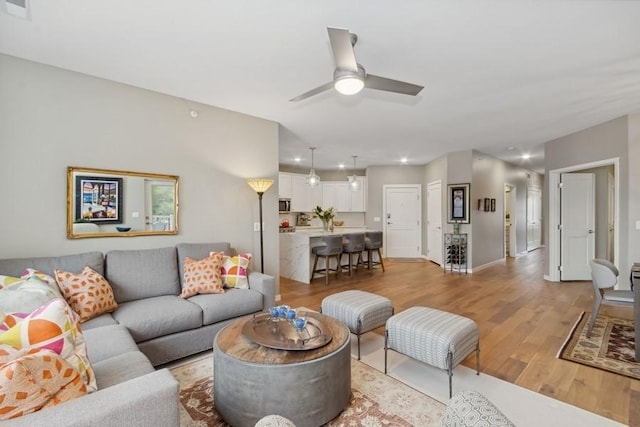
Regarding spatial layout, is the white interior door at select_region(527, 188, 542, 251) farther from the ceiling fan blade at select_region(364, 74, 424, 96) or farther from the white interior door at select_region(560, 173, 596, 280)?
the ceiling fan blade at select_region(364, 74, 424, 96)

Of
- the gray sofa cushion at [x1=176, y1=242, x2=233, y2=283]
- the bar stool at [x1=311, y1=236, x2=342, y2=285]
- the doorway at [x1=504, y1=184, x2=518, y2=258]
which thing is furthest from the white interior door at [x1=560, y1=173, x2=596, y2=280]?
the gray sofa cushion at [x1=176, y1=242, x2=233, y2=283]

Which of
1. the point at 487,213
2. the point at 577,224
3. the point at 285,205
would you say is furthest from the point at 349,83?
the point at 487,213

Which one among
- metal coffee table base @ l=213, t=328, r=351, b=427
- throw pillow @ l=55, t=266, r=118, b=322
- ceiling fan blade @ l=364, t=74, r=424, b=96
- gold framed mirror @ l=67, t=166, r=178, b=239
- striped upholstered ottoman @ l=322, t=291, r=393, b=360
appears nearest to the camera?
metal coffee table base @ l=213, t=328, r=351, b=427

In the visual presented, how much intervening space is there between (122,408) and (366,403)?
1.47 m

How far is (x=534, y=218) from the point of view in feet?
32.2

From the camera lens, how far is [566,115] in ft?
13.5

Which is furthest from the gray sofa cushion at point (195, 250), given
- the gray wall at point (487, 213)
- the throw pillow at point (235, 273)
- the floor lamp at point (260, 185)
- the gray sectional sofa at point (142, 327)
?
the gray wall at point (487, 213)

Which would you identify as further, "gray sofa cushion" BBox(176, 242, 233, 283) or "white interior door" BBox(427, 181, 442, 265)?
"white interior door" BBox(427, 181, 442, 265)

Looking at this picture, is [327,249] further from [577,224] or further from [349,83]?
[577,224]

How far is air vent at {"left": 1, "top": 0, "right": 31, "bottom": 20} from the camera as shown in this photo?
189 cm

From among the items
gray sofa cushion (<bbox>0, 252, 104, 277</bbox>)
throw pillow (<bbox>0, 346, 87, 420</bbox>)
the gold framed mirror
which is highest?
the gold framed mirror

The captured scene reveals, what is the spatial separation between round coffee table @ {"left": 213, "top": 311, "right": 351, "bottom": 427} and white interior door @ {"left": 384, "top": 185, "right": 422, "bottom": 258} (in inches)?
262

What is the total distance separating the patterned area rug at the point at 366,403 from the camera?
5.95ft

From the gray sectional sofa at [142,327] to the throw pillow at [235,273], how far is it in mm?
98
